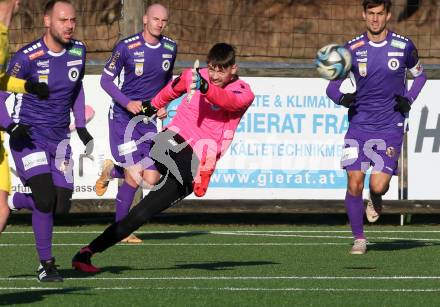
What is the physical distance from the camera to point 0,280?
1084cm

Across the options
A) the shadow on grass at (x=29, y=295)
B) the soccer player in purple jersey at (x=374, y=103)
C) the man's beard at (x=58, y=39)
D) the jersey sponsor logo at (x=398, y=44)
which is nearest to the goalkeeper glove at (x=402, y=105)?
the soccer player in purple jersey at (x=374, y=103)

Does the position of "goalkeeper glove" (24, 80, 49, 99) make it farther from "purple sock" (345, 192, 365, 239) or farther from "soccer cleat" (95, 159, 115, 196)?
"soccer cleat" (95, 159, 115, 196)

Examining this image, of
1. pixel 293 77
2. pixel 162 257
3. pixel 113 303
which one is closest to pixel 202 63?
pixel 293 77

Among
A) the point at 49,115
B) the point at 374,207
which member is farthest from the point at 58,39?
the point at 374,207

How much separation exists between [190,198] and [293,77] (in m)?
1.98

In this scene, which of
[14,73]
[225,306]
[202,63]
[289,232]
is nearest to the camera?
[225,306]

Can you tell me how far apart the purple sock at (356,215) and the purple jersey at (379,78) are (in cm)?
72

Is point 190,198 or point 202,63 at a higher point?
point 202,63

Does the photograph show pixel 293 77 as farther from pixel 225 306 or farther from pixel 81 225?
pixel 225 306

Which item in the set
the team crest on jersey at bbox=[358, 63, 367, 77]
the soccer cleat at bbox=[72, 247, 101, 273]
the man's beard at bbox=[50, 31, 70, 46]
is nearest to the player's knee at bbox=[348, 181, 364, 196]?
the team crest on jersey at bbox=[358, 63, 367, 77]

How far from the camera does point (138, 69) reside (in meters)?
14.9

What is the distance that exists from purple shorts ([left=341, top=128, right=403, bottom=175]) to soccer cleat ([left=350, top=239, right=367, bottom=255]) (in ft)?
2.32

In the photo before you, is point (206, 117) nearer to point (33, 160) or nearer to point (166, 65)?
point (33, 160)

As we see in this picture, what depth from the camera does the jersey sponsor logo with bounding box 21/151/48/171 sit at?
11.0m
